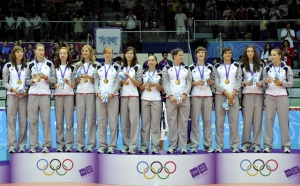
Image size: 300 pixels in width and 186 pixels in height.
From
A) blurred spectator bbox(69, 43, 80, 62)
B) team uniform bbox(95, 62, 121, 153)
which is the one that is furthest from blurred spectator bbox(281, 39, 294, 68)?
team uniform bbox(95, 62, 121, 153)

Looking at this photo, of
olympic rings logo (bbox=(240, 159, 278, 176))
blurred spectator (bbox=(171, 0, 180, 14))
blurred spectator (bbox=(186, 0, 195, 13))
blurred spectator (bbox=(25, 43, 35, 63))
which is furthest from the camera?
blurred spectator (bbox=(186, 0, 195, 13))

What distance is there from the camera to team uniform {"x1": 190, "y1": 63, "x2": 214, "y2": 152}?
1249cm

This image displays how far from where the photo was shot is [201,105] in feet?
41.1

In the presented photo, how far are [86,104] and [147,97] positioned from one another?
41.0 inches

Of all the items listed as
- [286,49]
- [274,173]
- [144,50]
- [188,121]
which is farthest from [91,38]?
[274,173]

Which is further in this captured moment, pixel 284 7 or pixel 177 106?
pixel 284 7

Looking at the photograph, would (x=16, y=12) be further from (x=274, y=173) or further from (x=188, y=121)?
(x=274, y=173)

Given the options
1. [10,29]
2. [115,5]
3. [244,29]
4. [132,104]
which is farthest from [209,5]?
[132,104]

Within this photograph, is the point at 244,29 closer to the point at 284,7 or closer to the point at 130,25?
the point at 130,25

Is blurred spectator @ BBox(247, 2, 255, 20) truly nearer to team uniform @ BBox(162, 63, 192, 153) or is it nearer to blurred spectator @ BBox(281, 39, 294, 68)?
blurred spectator @ BBox(281, 39, 294, 68)

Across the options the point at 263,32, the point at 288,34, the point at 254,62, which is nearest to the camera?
the point at 254,62

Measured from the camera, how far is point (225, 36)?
21.4 m

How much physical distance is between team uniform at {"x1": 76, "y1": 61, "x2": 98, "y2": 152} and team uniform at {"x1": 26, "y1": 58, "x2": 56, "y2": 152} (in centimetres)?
48

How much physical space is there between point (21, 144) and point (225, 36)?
10033 mm
